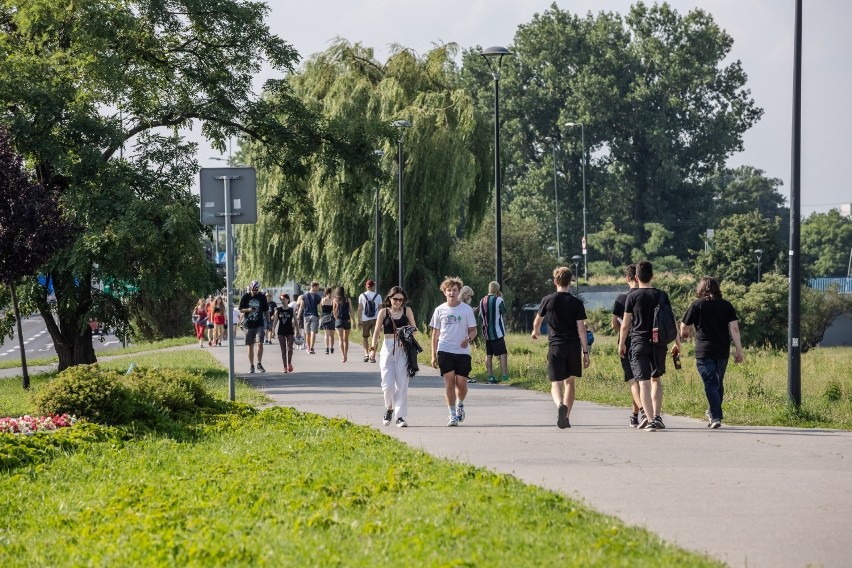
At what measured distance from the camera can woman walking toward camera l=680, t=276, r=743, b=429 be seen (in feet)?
45.0

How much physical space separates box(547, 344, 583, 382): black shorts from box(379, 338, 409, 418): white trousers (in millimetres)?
1700

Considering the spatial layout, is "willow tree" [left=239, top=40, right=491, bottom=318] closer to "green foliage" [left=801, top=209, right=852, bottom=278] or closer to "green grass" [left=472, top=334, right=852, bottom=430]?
"green grass" [left=472, top=334, right=852, bottom=430]

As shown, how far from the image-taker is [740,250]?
264 feet

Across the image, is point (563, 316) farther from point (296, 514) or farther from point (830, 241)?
point (830, 241)

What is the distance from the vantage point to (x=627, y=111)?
86875 mm

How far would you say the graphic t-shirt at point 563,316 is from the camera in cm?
1371

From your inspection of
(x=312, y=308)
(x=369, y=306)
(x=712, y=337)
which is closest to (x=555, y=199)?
(x=312, y=308)

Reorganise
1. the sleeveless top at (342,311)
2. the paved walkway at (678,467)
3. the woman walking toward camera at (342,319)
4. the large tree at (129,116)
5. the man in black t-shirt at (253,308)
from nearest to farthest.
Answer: the paved walkway at (678,467) → the large tree at (129,116) → the man in black t-shirt at (253,308) → the woman walking toward camera at (342,319) → the sleeveless top at (342,311)

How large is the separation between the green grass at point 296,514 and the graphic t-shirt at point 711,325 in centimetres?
408

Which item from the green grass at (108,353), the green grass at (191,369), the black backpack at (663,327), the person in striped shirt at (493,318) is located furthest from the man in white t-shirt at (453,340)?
the green grass at (108,353)

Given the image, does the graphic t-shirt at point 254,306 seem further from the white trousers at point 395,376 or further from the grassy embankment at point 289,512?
the grassy embankment at point 289,512

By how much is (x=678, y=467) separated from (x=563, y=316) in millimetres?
3544

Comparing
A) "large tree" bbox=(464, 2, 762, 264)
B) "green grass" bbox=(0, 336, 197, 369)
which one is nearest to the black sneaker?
"green grass" bbox=(0, 336, 197, 369)

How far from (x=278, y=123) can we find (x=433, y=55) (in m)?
13.4
